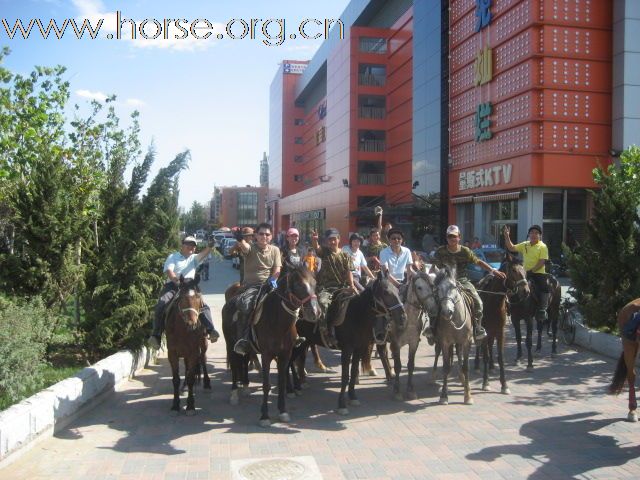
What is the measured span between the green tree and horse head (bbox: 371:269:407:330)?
6085mm

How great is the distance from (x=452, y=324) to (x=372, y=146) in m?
42.7

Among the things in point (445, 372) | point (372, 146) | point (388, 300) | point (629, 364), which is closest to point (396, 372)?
point (445, 372)

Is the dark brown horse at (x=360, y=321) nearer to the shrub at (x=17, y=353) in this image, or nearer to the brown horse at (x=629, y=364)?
the brown horse at (x=629, y=364)

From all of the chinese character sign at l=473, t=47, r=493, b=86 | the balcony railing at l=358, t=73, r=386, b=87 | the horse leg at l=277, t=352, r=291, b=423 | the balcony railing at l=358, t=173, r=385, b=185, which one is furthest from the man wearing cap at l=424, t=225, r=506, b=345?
the balcony railing at l=358, t=73, r=386, b=87

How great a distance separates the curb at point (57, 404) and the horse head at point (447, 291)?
4.94 metres

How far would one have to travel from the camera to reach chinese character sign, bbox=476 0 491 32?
1229 inches

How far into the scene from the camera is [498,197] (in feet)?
99.3

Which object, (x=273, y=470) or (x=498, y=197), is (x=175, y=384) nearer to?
(x=273, y=470)

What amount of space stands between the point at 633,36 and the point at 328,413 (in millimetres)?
26451

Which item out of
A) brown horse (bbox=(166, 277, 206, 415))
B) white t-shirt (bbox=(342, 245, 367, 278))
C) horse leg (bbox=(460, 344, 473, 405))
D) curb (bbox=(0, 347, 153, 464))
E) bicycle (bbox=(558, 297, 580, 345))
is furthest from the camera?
bicycle (bbox=(558, 297, 580, 345))

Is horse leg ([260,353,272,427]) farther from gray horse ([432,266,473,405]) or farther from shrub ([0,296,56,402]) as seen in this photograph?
shrub ([0,296,56,402])

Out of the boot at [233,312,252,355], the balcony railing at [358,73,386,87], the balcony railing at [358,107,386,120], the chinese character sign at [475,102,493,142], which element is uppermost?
the balcony railing at [358,73,386,87]

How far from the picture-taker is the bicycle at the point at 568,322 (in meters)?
12.3

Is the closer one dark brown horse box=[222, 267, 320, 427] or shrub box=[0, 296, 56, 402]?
shrub box=[0, 296, 56, 402]
